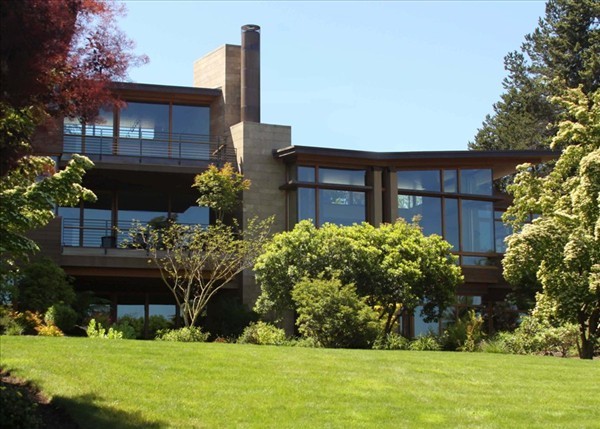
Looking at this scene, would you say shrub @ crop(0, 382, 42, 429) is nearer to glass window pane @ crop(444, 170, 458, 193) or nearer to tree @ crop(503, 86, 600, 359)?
tree @ crop(503, 86, 600, 359)

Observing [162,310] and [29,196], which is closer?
[29,196]

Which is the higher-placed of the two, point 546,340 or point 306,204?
point 306,204

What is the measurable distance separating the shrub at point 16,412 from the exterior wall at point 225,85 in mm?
22607

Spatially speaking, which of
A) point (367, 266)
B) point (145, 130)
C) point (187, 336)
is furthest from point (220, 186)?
point (187, 336)

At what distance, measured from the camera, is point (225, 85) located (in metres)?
34.5

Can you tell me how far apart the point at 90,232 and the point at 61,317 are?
28.5 ft

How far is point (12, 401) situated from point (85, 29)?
4.71 meters

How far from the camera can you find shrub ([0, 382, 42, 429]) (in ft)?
35.5

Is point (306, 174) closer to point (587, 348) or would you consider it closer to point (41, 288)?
point (41, 288)

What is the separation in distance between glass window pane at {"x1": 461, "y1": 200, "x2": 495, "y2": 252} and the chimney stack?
8497mm

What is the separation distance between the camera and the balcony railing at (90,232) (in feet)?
103

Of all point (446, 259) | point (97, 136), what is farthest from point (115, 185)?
point (446, 259)

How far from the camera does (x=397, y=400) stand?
14.2 metres

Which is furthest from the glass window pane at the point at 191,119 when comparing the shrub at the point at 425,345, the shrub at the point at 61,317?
the shrub at the point at 425,345
